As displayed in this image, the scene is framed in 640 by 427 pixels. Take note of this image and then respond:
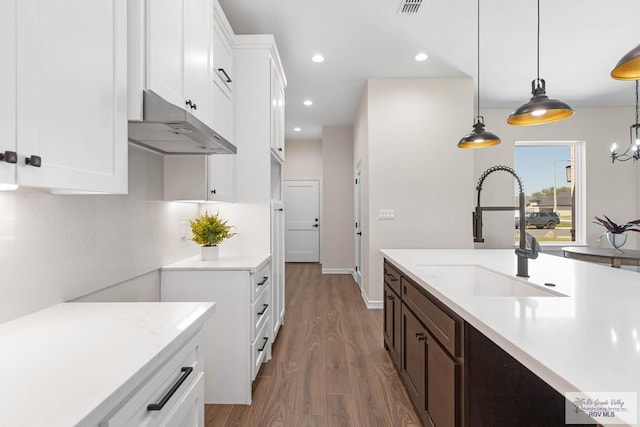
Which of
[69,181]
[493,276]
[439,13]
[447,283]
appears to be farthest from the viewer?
[439,13]

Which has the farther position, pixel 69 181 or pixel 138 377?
pixel 69 181

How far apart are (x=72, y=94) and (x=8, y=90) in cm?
20

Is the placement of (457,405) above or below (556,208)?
below

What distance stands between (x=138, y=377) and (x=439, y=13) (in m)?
3.37

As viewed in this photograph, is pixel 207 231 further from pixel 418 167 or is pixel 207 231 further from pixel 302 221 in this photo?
pixel 302 221

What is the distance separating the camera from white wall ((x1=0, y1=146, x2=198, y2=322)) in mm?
1031

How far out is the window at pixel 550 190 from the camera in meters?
5.37

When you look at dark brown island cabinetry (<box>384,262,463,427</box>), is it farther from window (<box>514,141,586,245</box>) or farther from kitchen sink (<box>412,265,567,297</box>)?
window (<box>514,141,586,245</box>)

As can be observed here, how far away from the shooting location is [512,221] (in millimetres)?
5113

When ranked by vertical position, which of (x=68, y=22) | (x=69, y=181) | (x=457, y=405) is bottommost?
(x=457, y=405)

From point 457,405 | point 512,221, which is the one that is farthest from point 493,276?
point 512,221

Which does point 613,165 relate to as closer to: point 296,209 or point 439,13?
point 439,13

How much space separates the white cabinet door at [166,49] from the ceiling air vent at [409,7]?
194 centimetres

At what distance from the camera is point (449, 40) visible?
10.6 ft
